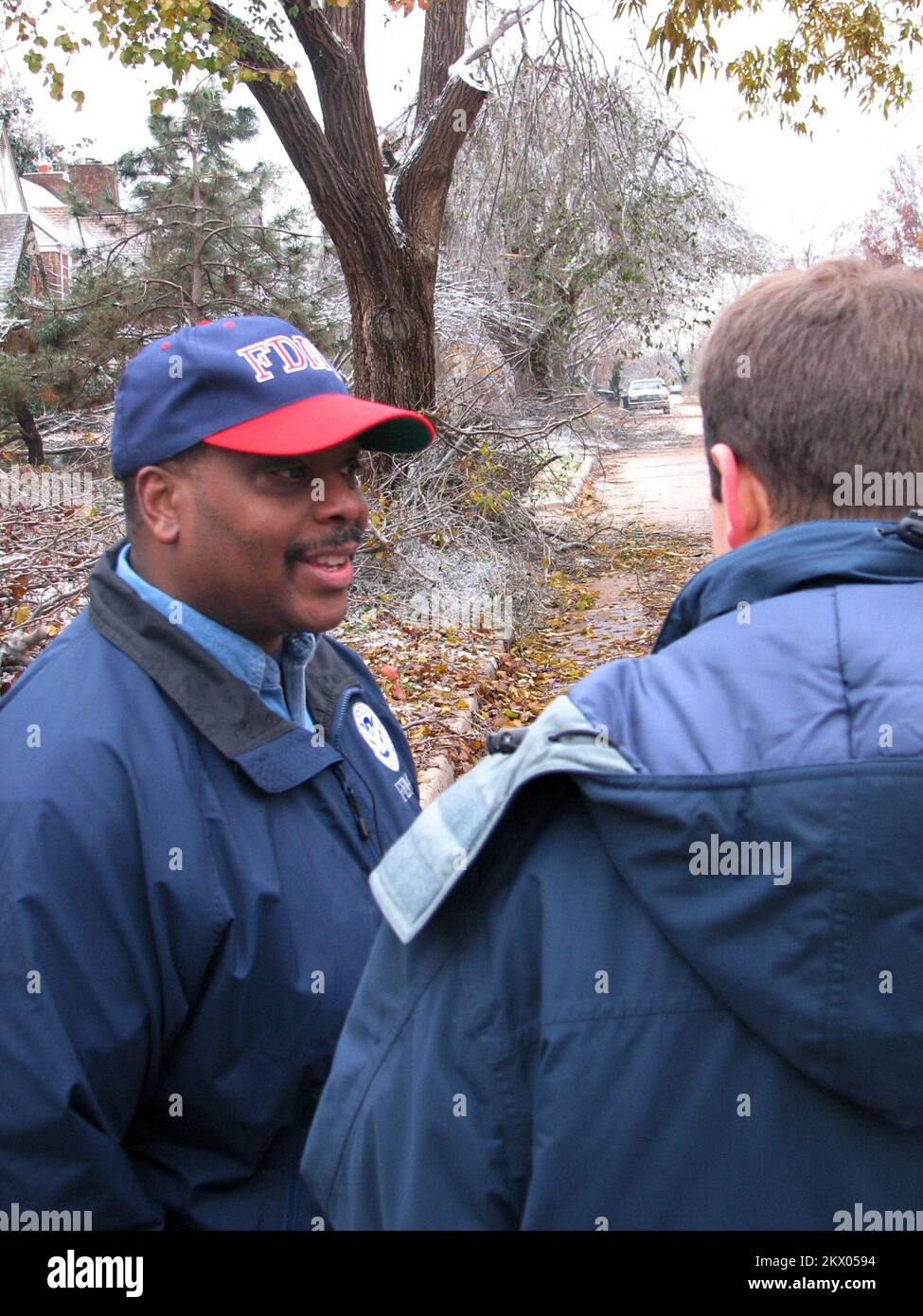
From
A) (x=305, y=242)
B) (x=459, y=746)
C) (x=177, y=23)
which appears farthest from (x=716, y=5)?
(x=305, y=242)

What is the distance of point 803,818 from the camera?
3.19 feet

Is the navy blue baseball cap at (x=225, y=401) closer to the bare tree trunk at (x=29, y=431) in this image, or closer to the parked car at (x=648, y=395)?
the bare tree trunk at (x=29, y=431)

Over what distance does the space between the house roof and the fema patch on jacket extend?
77.6 feet

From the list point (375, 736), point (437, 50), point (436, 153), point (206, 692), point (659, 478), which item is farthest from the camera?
point (659, 478)

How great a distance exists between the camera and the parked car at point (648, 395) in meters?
37.1

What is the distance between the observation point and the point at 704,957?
1024mm

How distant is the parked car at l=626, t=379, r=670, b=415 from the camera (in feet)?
122

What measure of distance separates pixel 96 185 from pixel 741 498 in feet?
57.4

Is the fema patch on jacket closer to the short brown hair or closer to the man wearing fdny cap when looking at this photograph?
the man wearing fdny cap

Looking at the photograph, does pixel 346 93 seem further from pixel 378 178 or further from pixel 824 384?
pixel 824 384

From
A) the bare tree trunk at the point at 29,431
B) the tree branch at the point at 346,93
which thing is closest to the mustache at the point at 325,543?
the tree branch at the point at 346,93

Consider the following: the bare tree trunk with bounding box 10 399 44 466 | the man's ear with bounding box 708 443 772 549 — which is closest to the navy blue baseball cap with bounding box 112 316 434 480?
the man's ear with bounding box 708 443 772 549

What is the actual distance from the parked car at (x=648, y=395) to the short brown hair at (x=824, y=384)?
117ft

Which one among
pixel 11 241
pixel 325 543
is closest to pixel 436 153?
pixel 325 543
